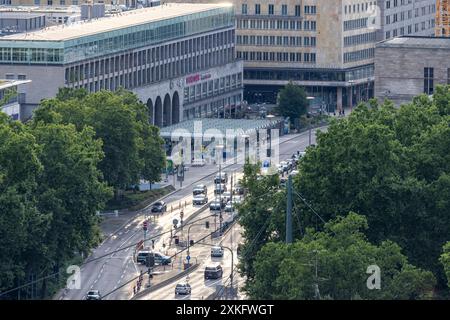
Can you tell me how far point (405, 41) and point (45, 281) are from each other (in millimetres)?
52190

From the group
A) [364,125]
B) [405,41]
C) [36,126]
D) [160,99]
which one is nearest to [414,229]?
[364,125]

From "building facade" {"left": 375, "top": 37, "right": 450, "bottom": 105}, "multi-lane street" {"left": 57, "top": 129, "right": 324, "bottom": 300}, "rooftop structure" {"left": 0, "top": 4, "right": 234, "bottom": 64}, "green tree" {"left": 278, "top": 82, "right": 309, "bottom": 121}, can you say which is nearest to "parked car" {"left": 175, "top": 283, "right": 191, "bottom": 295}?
"multi-lane street" {"left": 57, "top": 129, "right": 324, "bottom": 300}

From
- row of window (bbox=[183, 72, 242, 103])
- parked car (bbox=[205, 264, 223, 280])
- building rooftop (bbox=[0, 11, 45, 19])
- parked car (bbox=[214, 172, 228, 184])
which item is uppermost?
building rooftop (bbox=[0, 11, 45, 19])

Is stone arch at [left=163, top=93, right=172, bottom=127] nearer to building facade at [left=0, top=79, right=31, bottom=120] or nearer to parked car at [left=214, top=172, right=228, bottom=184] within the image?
parked car at [left=214, top=172, right=228, bottom=184]

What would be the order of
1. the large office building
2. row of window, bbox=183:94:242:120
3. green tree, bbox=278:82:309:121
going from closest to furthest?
the large office building → green tree, bbox=278:82:309:121 → row of window, bbox=183:94:242:120

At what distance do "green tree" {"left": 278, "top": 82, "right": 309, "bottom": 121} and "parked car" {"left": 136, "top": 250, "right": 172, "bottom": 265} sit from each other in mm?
78041

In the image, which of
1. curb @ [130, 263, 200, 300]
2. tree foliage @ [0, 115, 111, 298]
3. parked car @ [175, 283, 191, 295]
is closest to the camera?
tree foliage @ [0, 115, 111, 298]

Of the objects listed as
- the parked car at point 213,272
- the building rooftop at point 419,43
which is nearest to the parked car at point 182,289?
the parked car at point 213,272

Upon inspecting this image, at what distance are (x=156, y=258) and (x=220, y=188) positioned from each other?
98.0 feet

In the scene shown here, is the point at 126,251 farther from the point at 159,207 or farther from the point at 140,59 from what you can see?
the point at 140,59

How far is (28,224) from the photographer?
305 feet

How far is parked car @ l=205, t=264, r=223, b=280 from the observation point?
105 m

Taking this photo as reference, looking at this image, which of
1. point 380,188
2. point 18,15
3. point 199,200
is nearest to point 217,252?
point 199,200
